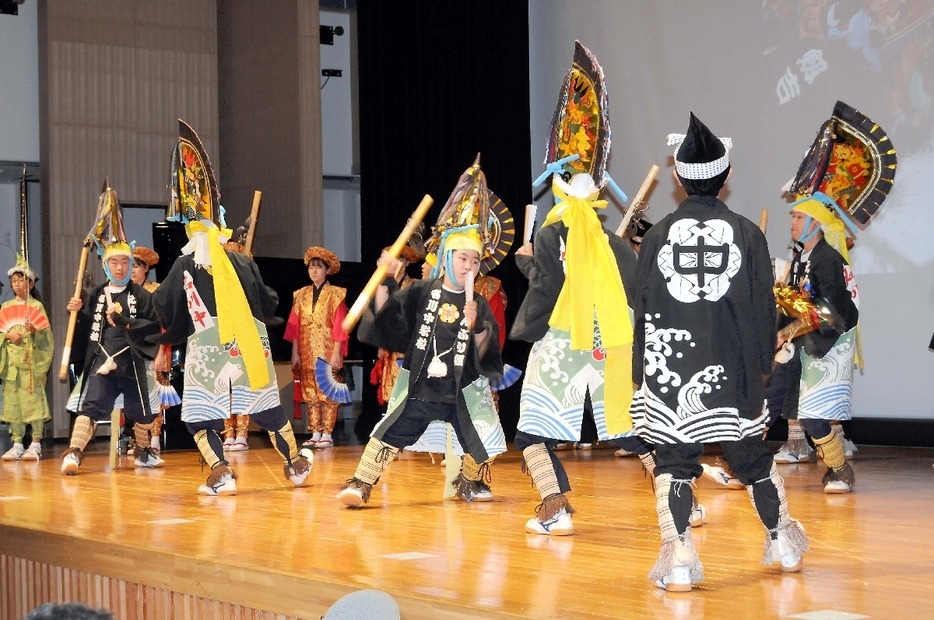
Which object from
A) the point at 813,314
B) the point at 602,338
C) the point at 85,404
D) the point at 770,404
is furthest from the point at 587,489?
the point at 85,404

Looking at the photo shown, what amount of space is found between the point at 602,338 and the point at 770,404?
1816mm

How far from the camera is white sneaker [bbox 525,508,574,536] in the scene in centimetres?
392

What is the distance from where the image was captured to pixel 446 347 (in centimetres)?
463

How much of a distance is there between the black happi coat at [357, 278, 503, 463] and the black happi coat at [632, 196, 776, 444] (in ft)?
5.26

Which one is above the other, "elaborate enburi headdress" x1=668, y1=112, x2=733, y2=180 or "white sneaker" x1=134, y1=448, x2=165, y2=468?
"elaborate enburi headdress" x1=668, y1=112, x2=733, y2=180

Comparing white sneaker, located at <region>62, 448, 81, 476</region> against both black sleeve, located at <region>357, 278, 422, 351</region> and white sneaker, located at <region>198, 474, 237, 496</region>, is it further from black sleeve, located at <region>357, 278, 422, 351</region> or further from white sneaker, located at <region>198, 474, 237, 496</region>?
black sleeve, located at <region>357, 278, 422, 351</region>

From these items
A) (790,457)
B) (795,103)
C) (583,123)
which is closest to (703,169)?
(583,123)

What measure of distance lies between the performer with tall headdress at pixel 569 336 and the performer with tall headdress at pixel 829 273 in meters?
1.22

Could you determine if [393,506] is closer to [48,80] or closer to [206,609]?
[206,609]

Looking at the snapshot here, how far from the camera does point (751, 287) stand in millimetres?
3035

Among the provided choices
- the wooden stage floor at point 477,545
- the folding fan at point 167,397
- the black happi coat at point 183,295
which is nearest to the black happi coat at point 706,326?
the wooden stage floor at point 477,545

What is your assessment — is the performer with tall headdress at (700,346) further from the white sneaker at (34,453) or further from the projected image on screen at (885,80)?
the white sneaker at (34,453)

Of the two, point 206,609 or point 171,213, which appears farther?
point 171,213

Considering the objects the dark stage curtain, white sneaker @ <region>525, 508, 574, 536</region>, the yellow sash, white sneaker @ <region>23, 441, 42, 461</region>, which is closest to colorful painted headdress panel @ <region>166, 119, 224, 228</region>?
the yellow sash
